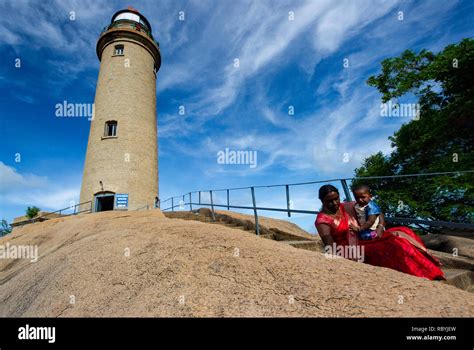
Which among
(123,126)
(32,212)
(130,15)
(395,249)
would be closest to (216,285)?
(395,249)

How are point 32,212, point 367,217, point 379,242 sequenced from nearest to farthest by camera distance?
point 379,242, point 367,217, point 32,212

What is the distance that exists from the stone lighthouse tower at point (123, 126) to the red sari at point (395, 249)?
12665mm

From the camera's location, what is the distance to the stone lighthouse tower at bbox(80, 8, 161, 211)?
1365 centimetres

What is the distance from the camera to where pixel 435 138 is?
9.30 m

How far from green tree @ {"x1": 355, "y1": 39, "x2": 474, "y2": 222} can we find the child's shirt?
21.3 ft

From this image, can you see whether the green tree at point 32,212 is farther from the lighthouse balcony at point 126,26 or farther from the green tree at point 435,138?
the green tree at point 435,138

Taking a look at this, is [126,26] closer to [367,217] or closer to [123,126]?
[123,126]

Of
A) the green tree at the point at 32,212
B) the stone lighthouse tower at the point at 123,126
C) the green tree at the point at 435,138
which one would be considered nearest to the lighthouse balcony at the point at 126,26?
the stone lighthouse tower at the point at 123,126

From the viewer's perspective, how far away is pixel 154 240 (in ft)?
13.0

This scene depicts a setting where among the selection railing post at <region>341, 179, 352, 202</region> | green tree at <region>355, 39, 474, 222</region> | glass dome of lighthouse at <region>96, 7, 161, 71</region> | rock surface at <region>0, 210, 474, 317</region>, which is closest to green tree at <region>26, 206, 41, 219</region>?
glass dome of lighthouse at <region>96, 7, 161, 71</region>

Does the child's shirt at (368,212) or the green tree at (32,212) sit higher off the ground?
the child's shirt at (368,212)

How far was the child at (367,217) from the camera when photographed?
301cm

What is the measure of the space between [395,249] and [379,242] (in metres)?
0.18
